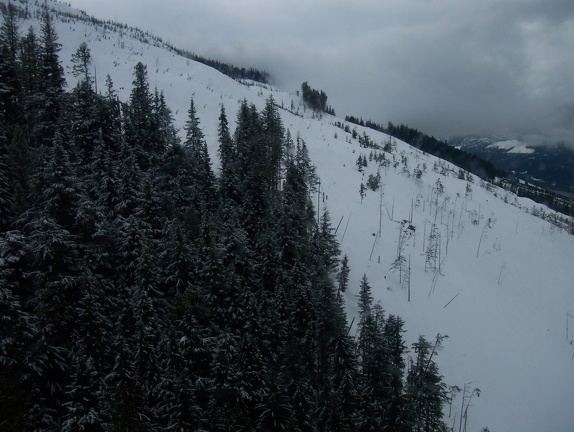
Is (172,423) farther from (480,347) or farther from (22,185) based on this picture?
(480,347)

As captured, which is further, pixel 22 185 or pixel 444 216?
pixel 444 216

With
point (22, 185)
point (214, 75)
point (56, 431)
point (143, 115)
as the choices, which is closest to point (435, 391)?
point (56, 431)

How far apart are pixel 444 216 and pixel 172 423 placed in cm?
6635

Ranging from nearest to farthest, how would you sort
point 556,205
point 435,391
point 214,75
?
point 435,391, point 214,75, point 556,205

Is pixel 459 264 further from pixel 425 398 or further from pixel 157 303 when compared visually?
pixel 157 303

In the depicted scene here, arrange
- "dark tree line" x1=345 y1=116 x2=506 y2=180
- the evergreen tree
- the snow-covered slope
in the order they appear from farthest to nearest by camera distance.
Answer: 1. "dark tree line" x1=345 y1=116 x2=506 y2=180
2. the snow-covered slope
3. the evergreen tree

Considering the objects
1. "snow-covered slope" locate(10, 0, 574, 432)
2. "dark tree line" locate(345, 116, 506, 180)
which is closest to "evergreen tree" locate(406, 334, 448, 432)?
"snow-covered slope" locate(10, 0, 574, 432)

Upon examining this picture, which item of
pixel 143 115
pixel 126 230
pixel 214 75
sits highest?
pixel 214 75

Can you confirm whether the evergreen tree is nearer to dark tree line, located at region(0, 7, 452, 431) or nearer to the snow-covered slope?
dark tree line, located at region(0, 7, 452, 431)

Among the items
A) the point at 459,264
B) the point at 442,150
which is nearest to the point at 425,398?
the point at 459,264

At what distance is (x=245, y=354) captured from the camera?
2377cm

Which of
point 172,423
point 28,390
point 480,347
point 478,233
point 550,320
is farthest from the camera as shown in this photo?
point 478,233

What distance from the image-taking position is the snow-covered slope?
43.2 m

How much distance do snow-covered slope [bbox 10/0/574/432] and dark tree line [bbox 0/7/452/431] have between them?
13.8m
